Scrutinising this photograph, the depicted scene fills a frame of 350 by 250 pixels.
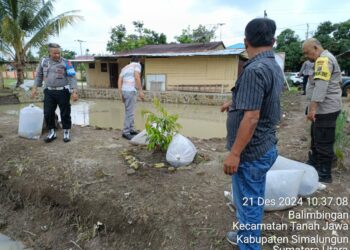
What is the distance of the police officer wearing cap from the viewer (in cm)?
389

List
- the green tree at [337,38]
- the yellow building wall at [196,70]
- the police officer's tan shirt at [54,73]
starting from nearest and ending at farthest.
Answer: the police officer's tan shirt at [54,73] → the yellow building wall at [196,70] → the green tree at [337,38]

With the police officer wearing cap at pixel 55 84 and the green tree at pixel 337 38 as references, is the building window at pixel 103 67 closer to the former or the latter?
the police officer wearing cap at pixel 55 84

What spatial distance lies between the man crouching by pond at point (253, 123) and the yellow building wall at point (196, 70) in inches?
506

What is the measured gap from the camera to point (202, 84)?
14789 millimetres

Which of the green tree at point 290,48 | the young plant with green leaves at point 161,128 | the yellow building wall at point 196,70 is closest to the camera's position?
the young plant with green leaves at point 161,128

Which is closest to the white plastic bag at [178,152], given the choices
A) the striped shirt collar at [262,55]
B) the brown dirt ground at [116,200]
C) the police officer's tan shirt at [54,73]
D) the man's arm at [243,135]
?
the brown dirt ground at [116,200]

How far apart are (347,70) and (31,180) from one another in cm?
2522

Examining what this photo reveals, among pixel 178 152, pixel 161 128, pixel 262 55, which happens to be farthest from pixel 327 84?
pixel 161 128

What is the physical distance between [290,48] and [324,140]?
978 inches

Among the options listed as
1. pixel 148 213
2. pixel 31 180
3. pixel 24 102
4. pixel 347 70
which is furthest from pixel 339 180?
pixel 347 70

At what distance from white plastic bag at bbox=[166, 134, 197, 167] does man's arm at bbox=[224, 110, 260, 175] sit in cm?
146

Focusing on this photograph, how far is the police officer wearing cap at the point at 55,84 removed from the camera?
389 centimetres

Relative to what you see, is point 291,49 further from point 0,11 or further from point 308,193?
point 308,193

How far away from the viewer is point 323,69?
247 cm
